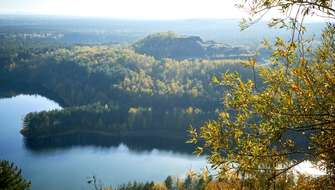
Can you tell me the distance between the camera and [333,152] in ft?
22.6

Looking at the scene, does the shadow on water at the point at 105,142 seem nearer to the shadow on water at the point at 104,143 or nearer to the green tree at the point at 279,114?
the shadow on water at the point at 104,143

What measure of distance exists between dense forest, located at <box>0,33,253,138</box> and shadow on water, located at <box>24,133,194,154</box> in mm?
3995

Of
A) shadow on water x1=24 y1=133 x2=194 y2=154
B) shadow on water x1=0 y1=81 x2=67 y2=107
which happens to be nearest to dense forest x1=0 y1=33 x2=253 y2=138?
shadow on water x1=0 y1=81 x2=67 y2=107

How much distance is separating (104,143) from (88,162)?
16.6 metres

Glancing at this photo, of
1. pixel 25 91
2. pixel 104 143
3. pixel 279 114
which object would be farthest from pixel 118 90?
pixel 279 114

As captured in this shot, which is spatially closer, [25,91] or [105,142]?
[105,142]

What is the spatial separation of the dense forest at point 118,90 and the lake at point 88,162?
10860mm

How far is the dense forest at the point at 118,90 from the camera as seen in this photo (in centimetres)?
10919

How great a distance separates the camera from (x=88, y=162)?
81.8 metres

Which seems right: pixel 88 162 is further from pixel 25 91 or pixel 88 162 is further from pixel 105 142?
pixel 25 91

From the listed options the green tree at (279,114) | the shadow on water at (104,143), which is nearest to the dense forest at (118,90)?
the shadow on water at (104,143)

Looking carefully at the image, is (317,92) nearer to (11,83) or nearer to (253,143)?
(253,143)

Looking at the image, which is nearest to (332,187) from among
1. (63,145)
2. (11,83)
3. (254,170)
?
(254,170)

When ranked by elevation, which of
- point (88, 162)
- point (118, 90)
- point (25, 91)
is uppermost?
point (118, 90)
